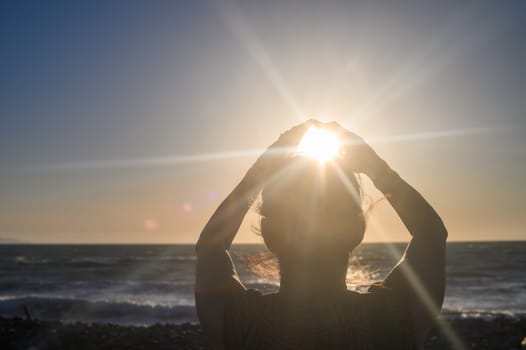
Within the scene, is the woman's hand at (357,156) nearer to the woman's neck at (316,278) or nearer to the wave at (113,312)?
the woman's neck at (316,278)

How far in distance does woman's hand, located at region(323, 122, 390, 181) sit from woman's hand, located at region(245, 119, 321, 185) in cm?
12

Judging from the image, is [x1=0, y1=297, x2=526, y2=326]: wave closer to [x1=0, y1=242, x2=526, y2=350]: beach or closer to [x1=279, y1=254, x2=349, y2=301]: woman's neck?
[x1=0, y1=242, x2=526, y2=350]: beach

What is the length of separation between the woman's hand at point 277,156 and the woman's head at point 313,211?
111 millimetres

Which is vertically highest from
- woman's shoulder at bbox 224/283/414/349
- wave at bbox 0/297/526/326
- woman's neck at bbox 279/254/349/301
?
woman's neck at bbox 279/254/349/301

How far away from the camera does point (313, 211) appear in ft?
5.45

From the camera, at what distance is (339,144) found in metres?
1.77

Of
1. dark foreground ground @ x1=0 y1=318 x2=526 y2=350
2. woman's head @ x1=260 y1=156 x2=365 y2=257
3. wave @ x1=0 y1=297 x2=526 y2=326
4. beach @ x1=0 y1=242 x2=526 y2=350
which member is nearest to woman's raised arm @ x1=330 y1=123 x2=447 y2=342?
woman's head @ x1=260 y1=156 x2=365 y2=257

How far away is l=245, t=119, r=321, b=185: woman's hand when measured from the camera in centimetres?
181

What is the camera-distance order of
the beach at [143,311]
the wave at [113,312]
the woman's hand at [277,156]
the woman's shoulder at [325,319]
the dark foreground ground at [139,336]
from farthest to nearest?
1. the wave at [113,312]
2. the beach at [143,311]
3. the dark foreground ground at [139,336]
4. the woman's hand at [277,156]
5. the woman's shoulder at [325,319]

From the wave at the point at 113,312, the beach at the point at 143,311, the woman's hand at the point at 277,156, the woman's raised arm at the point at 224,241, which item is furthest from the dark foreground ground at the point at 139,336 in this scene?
the woman's hand at the point at 277,156

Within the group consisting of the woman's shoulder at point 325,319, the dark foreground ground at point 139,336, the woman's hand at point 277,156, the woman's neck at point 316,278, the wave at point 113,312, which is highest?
the woman's hand at point 277,156

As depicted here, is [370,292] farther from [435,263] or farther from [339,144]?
[339,144]

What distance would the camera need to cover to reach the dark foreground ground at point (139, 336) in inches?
556

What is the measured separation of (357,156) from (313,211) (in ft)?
1.02
